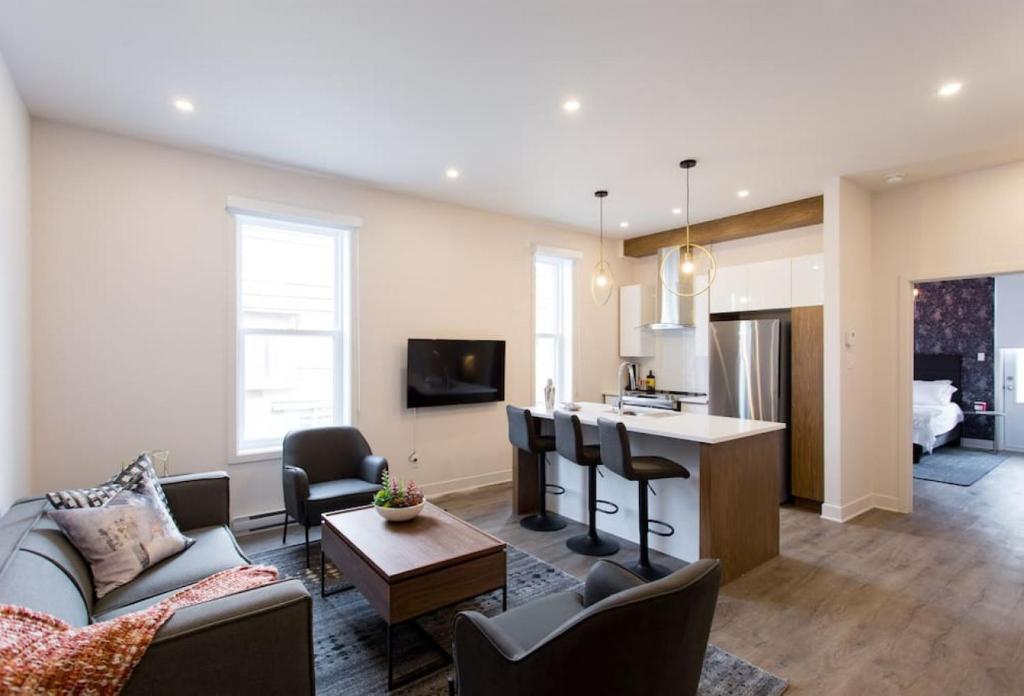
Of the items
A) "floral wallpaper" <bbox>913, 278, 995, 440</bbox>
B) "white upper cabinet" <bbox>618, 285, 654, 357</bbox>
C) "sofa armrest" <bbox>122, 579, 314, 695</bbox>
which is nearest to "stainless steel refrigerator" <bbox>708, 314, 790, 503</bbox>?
"white upper cabinet" <bbox>618, 285, 654, 357</bbox>

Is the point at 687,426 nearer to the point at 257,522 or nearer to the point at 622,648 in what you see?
the point at 622,648

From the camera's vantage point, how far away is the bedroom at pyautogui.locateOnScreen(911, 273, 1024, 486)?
6875 mm

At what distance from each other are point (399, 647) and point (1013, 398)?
9.14m

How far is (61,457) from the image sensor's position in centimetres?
324

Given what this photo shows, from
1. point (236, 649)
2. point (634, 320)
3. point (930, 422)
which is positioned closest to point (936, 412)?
point (930, 422)

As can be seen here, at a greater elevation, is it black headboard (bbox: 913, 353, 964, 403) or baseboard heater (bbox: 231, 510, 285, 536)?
black headboard (bbox: 913, 353, 964, 403)

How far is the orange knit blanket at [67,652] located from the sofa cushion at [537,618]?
1.04 metres

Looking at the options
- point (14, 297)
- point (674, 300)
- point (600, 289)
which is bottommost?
point (14, 297)

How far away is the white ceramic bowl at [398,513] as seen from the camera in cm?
Result: 269

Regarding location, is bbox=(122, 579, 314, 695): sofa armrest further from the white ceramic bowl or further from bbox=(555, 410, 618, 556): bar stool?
bbox=(555, 410, 618, 556): bar stool

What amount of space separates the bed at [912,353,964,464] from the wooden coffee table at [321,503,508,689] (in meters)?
5.87

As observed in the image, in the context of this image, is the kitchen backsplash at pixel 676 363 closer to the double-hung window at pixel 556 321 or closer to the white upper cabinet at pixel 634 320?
the white upper cabinet at pixel 634 320

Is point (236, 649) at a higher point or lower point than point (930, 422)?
higher

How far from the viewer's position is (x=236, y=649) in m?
1.35
